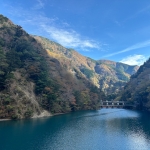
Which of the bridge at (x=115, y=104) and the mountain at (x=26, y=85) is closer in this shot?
the mountain at (x=26, y=85)

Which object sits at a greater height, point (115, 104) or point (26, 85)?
point (26, 85)

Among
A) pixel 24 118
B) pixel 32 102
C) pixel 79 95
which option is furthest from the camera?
pixel 79 95

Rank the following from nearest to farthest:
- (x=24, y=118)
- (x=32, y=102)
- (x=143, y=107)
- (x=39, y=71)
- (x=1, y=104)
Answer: (x=1, y=104)
(x=24, y=118)
(x=32, y=102)
(x=39, y=71)
(x=143, y=107)

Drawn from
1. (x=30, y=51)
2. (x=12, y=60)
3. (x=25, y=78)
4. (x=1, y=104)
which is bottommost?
(x=1, y=104)

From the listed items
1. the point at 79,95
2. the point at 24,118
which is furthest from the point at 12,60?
the point at 79,95

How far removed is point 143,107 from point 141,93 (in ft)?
25.5

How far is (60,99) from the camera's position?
7900cm

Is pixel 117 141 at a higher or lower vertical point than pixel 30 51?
lower

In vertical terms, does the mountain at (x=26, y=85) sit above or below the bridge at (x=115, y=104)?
above

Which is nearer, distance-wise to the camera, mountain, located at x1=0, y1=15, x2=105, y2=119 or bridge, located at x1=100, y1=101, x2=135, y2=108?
mountain, located at x1=0, y1=15, x2=105, y2=119

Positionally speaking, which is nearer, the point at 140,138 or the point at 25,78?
the point at 140,138

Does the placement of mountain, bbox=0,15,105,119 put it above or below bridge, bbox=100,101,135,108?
above

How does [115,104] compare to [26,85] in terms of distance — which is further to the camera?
[115,104]

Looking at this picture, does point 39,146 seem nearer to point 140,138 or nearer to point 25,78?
point 140,138
